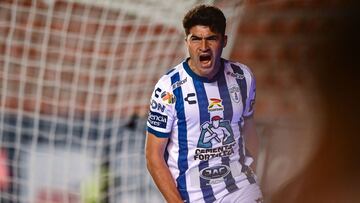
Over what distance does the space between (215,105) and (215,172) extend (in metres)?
0.14

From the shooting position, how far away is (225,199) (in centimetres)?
133

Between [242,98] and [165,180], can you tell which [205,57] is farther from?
[165,180]

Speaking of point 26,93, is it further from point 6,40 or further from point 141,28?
point 141,28

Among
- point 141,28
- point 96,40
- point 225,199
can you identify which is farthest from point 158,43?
point 225,199

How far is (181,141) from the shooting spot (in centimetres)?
129

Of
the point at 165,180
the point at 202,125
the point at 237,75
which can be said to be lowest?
the point at 165,180

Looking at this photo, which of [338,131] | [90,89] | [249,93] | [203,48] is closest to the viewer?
[338,131]

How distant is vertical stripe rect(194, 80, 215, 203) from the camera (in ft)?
4.23

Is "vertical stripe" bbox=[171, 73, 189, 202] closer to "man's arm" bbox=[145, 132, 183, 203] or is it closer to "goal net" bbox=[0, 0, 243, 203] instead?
"man's arm" bbox=[145, 132, 183, 203]

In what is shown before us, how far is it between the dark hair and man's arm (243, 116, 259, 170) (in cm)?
22

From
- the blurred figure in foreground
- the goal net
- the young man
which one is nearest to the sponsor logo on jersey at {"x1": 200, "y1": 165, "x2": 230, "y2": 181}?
the young man

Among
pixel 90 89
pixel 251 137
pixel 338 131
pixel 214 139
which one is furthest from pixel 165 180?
pixel 338 131

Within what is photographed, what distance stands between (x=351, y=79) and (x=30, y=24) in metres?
1.65

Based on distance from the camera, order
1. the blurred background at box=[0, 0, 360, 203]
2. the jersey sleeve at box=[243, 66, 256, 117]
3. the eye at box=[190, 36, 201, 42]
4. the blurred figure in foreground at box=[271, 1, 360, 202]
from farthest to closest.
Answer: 1. the blurred background at box=[0, 0, 360, 203]
2. the jersey sleeve at box=[243, 66, 256, 117]
3. the eye at box=[190, 36, 201, 42]
4. the blurred figure in foreground at box=[271, 1, 360, 202]
